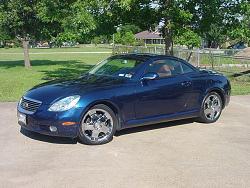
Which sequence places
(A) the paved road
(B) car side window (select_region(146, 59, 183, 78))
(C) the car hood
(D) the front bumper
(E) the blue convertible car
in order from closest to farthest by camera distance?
(A) the paved road, (D) the front bumper, (E) the blue convertible car, (C) the car hood, (B) car side window (select_region(146, 59, 183, 78))

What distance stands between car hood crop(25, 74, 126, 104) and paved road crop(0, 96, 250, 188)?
2.48 ft

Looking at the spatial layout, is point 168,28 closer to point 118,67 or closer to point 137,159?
point 118,67

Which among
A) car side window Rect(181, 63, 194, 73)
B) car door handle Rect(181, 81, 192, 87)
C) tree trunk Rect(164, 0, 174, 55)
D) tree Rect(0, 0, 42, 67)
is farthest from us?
tree Rect(0, 0, 42, 67)

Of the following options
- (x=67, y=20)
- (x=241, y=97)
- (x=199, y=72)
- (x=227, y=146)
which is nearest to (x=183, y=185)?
(x=227, y=146)

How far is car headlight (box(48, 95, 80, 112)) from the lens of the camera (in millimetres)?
6785

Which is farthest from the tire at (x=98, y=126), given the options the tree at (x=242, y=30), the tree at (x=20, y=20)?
the tree at (x=20, y=20)

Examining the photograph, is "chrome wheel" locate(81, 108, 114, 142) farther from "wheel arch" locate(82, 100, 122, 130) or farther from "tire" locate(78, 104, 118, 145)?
"wheel arch" locate(82, 100, 122, 130)

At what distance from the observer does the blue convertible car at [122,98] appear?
685 centimetres

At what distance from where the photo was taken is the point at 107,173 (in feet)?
18.4

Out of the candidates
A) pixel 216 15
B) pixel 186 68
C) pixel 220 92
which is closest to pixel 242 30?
pixel 216 15

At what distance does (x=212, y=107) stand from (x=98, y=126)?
2857 millimetres

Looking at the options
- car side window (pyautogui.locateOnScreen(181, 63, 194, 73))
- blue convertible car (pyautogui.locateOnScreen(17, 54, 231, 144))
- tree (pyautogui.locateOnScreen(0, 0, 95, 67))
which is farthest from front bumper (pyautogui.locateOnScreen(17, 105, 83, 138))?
tree (pyautogui.locateOnScreen(0, 0, 95, 67))

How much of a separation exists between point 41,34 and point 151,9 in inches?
529

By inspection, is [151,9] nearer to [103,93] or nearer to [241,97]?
[241,97]
